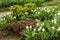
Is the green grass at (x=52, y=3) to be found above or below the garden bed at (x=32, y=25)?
above

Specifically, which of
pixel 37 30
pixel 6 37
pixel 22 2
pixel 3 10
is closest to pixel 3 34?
pixel 6 37

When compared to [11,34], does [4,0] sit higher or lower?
higher

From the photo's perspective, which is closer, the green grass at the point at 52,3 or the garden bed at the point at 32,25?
the garden bed at the point at 32,25

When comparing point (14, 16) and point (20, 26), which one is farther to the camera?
point (14, 16)

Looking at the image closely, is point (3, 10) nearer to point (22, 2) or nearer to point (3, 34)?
point (22, 2)

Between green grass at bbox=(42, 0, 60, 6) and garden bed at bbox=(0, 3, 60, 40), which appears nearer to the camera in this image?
garden bed at bbox=(0, 3, 60, 40)

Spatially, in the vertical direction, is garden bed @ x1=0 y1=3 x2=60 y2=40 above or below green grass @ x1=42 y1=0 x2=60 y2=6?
below

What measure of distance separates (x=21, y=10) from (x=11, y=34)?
207 centimetres

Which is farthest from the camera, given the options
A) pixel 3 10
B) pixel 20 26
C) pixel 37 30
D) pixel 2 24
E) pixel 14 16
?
pixel 3 10

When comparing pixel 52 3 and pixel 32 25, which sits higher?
pixel 52 3

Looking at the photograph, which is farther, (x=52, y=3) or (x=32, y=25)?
(x=52, y=3)

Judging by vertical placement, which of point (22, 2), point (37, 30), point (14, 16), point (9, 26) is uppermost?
point (22, 2)

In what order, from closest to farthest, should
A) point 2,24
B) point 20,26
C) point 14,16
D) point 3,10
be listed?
point 20,26 → point 2,24 → point 14,16 → point 3,10

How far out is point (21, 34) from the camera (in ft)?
27.7
